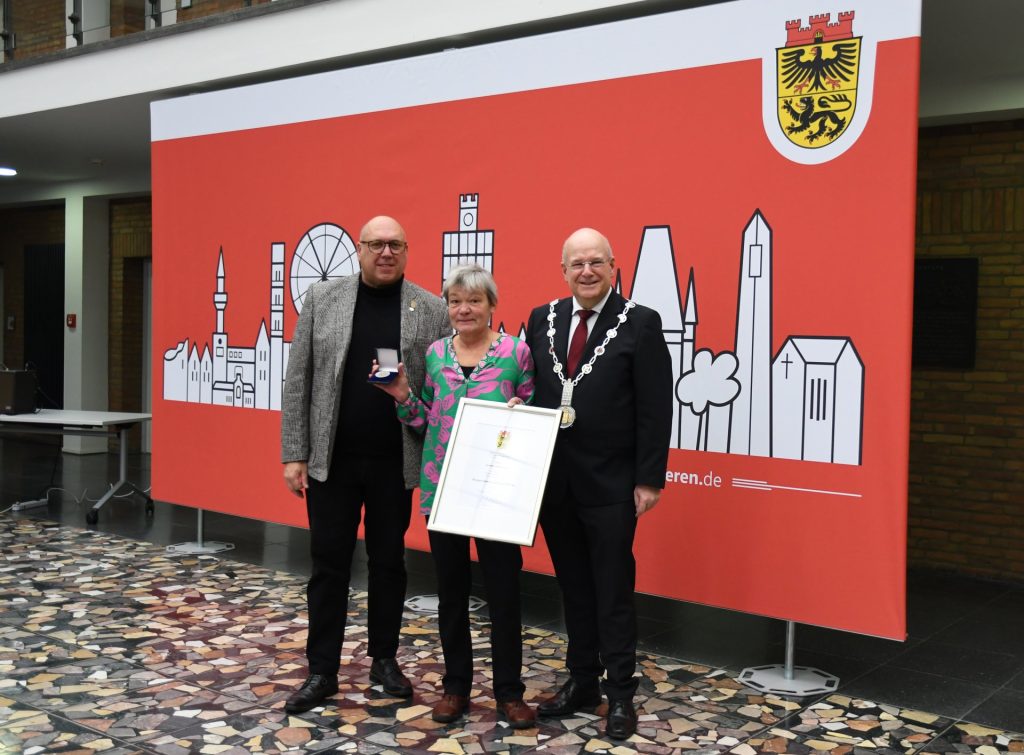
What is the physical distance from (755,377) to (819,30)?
1.50 meters

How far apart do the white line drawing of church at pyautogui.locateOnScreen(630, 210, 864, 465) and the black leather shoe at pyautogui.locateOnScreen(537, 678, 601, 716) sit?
127 centimetres

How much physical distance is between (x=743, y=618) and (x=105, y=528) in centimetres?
495

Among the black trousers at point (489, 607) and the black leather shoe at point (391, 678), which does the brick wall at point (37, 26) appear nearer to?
the black leather shoe at point (391, 678)

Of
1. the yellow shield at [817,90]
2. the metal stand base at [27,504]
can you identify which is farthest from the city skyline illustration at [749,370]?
the metal stand base at [27,504]

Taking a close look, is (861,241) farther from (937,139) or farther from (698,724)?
(937,139)

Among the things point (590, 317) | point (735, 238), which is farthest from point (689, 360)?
point (590, 317)

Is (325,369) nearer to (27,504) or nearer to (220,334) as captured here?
(220,334)

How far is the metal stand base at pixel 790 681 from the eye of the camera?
4.56 m

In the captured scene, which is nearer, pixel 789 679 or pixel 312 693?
pixel 312 693

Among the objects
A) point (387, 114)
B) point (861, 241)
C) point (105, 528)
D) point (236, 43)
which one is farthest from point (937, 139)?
point (105, 528)

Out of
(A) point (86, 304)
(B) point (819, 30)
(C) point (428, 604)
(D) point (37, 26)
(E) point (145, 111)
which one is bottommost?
(C) point (428, 604)

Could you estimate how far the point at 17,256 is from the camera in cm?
1426

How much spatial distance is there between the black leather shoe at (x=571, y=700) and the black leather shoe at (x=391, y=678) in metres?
0.58

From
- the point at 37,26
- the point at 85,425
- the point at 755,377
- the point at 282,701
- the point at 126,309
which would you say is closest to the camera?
the point at 282,701
